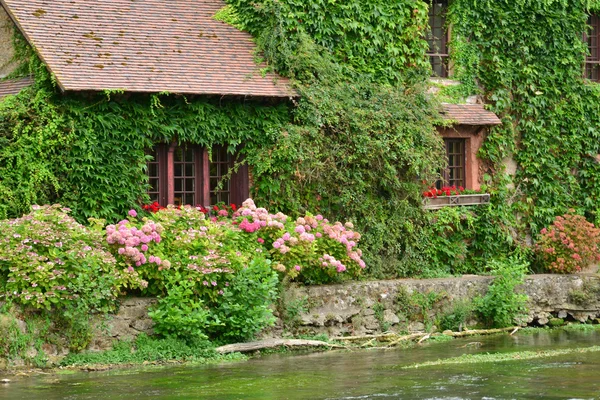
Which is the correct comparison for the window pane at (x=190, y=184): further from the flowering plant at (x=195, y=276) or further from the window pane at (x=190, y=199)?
the flowering plant at (x=195, y=276)

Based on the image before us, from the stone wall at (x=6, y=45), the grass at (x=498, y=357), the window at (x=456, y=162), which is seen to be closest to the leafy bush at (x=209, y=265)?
the grass at (x=498, y=357)

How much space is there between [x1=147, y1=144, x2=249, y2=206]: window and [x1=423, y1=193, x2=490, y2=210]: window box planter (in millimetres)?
3750

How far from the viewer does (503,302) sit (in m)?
18.3

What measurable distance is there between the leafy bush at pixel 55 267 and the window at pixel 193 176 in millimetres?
3994

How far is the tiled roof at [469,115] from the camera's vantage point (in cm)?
2122

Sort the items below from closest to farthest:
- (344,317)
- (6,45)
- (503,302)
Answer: (344,317), (503,302), (6,45)

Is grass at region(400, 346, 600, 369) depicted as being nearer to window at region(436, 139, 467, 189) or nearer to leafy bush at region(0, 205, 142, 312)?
leafy bush at region(0, 205, 142, 312)

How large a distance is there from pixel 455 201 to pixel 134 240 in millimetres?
8340

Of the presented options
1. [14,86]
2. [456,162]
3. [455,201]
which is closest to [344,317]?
[455,201]

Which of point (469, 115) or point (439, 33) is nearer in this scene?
point (469, 115)

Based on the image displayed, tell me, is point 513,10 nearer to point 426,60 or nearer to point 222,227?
point 426,60

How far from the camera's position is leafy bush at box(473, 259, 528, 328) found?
60.0ft

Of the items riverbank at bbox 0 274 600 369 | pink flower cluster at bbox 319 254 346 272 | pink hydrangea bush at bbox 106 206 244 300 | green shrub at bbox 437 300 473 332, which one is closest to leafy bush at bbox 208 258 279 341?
pink hydrangea bush at bbox 106 206 244 300

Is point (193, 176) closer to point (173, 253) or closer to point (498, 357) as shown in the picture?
point (173, 253)
